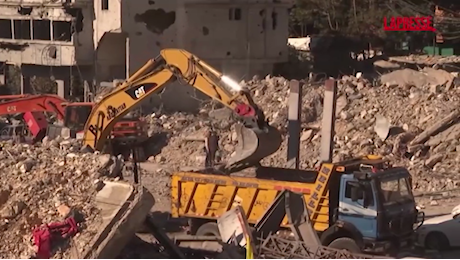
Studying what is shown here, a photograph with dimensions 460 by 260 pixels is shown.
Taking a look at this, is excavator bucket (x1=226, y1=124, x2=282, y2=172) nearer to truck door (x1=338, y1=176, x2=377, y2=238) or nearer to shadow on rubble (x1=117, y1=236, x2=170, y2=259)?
truck door (x1=338, y1=176, x2=377, y2=238)

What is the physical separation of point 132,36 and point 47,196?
1864cm

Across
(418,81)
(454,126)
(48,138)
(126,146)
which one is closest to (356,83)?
(418,81)

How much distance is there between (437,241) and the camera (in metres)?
16.2

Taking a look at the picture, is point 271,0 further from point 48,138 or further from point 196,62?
point 196,62

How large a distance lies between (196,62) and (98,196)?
A: 13.4 feet

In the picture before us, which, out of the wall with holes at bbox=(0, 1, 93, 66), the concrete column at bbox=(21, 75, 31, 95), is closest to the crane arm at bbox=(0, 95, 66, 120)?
the wall with holes at bbox=(0, 1, 93, 66)

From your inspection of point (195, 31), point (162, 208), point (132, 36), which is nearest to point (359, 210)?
point (162, 208)

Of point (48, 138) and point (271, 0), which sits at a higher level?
point (271, 0)

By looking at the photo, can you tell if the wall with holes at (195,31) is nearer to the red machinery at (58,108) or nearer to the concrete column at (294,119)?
the red machinery at (58,108)

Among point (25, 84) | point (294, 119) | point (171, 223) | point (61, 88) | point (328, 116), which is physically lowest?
point (171, 223)

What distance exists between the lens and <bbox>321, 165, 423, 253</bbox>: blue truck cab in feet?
48.7

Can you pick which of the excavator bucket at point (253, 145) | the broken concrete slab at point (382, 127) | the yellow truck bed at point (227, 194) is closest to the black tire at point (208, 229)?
the yellow truck bed at point (227, 194)

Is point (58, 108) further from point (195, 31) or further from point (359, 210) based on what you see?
point (359, 210)

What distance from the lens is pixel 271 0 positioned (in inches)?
1463
